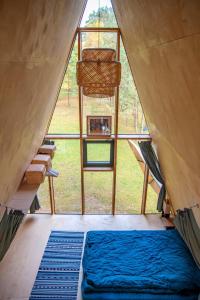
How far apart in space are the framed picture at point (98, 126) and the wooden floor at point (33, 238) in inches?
80.7

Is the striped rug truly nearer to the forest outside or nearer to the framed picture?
the forest outside

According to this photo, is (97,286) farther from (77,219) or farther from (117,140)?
(117,140)

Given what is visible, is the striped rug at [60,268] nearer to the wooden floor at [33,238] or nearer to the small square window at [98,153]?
the wooden floor at [33,238]

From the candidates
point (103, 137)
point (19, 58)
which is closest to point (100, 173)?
point (103, 137)

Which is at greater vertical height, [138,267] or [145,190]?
[145,190]

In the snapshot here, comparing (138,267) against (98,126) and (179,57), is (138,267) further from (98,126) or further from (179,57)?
(179,57)

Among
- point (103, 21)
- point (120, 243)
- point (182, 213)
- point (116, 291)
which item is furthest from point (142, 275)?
point (103, 21)

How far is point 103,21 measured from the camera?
15.6 ft

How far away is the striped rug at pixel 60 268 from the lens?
164 inches

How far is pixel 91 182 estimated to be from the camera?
6.33 metres

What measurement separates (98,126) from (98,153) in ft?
2.28

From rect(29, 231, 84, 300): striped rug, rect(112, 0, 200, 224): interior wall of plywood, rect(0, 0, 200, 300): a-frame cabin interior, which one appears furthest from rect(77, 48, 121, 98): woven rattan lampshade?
rect(29, 231, 84, 300): striped rug

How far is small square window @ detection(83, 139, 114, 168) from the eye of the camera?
5.99 meters

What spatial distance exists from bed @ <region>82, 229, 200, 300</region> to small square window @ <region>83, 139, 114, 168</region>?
1.56m
